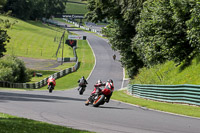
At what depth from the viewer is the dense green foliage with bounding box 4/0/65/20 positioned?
15662 centimetres

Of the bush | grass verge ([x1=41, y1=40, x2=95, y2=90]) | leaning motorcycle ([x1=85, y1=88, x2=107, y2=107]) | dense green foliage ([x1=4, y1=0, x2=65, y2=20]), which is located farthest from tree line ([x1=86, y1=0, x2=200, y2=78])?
dense green foliage ([x1=4, y1=0, x2=65, y2=20])

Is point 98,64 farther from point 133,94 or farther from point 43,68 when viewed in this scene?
point 133,94

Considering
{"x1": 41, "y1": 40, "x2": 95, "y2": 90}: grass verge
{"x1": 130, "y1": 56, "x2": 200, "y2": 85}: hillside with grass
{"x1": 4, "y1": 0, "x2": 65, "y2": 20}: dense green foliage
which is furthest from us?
{"x1": 4, "y1": 0, "x2": 65, "y2": 20}: dense green foliage

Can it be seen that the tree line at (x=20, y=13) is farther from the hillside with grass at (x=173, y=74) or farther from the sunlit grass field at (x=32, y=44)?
the hillside with grass at (x=173, y=74)

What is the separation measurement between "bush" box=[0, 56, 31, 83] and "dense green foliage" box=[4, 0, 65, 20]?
99.0 metres

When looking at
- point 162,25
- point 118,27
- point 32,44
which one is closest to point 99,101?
point 162,25

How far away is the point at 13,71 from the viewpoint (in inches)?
2110

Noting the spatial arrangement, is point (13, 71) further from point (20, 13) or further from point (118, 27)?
point (20, 13)

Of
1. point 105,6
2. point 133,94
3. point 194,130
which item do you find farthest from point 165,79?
point 194,130

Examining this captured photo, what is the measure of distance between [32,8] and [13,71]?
113m

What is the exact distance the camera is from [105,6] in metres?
44.9

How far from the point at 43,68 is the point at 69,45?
37728 millimetres

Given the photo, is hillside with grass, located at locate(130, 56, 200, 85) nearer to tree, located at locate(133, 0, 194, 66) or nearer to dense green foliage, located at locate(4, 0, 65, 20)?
tree, located at locate(133, 0, 194, 66)

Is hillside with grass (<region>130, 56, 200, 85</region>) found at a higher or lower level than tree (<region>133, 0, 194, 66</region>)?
lower
